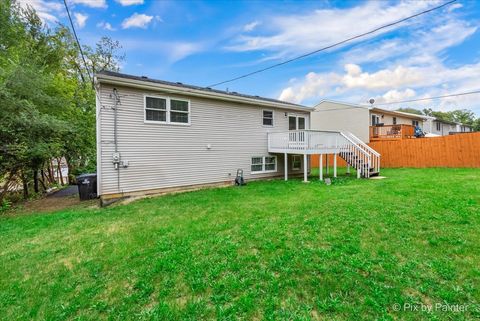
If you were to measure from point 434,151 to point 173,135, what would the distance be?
570 inches

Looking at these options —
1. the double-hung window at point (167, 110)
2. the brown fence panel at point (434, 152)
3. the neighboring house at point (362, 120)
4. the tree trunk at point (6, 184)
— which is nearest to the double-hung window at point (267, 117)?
the double-hung window at point (167, 110)

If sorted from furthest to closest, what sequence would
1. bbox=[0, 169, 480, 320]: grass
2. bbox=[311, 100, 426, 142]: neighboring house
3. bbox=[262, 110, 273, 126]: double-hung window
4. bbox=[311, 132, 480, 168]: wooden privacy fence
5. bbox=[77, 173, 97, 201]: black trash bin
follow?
bbox=[311, 100, 426, 142]: neighboring house → bbox=[311, 132, 480, 168]: wooden privacy fence → bbox=[262, 110, 273, 126]: double-hung window → bbox=[77, 173, 97, 201]: black trash bin → bbox=[0, 169, 480, 320]: grass

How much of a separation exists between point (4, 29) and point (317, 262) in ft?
49.8

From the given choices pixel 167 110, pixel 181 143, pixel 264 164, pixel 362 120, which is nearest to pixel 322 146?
pixel 264 164

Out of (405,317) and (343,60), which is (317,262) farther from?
(343,60)

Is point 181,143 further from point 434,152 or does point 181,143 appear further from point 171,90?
point 434,152

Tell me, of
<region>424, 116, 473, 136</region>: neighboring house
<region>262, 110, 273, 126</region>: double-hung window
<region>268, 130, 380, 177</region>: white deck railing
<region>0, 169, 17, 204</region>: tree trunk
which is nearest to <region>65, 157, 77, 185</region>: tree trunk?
<region>0, 169, 17, 204</region>: tree trunk

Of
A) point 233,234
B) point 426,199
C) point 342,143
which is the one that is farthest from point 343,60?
point 233,234

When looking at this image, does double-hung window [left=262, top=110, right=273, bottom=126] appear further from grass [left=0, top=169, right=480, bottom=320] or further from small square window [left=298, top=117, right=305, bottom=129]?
grass [left=0, top=169, right=480, bottom=320]

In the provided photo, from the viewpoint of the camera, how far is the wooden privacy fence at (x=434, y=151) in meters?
12.8

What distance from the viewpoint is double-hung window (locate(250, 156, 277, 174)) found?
1194 centimetres

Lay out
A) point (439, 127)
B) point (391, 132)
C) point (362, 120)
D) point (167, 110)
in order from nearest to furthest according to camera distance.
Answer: point (167, 110) < point (391, 132) < point (362, 120) < point (439, 127)

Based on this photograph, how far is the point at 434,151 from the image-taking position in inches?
552

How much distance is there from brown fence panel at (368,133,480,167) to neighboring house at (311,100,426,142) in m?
2.45
